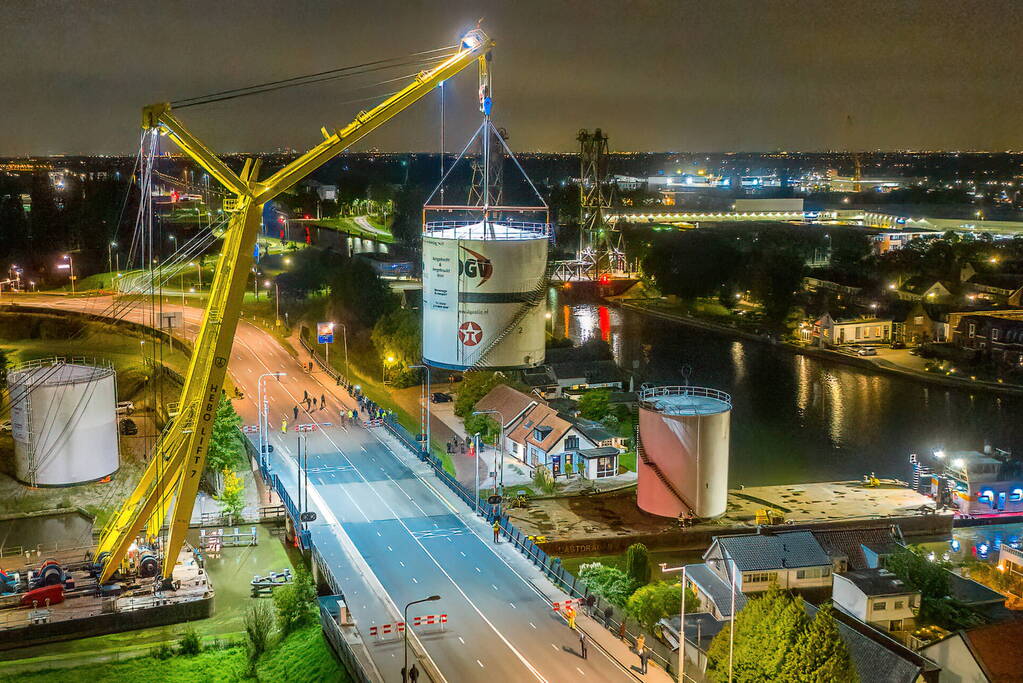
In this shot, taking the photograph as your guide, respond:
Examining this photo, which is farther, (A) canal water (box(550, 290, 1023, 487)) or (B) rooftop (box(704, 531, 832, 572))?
(A) canal water (box(550, 290, 1023, 487))

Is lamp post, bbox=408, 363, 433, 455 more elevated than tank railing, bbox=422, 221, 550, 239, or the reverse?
tank railing, bbox=422, 221, 550, 239

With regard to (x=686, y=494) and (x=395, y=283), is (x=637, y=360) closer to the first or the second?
(x=395, y=283)

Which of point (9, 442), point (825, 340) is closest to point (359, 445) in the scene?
point (9, 442)

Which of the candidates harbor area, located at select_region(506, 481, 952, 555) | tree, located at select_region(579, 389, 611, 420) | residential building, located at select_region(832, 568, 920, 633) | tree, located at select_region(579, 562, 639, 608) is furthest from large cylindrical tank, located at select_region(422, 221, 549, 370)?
tree, located at select_region(579, 389, 611, 420)

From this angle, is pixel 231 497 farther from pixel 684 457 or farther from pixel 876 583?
pixel 876 583

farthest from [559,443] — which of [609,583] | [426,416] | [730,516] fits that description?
[609,583]

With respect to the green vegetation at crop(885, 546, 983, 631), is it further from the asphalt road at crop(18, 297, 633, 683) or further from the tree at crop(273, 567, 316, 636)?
the tree at crop(273, 567, 316, 636)
